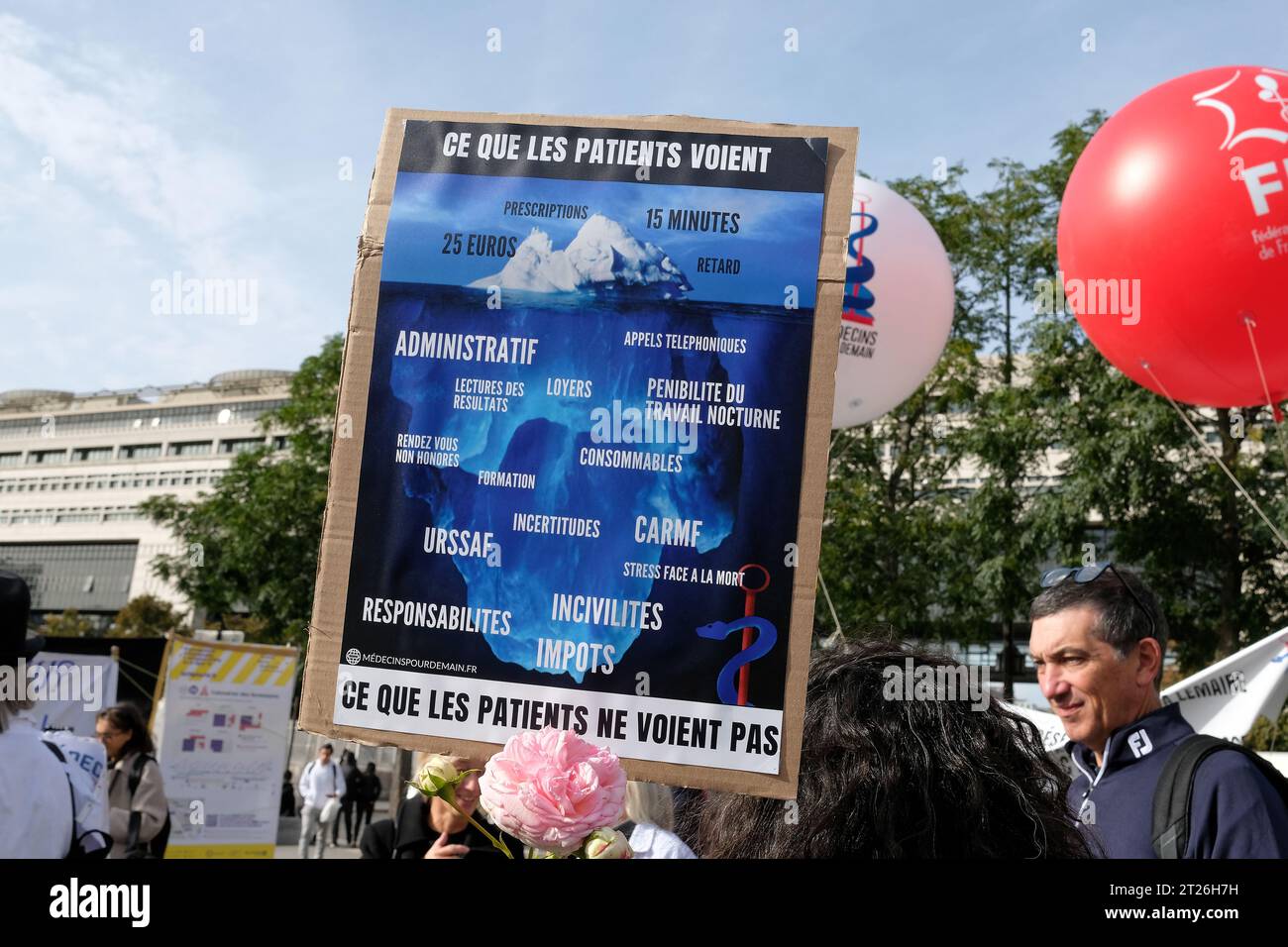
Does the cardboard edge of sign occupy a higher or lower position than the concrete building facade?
lower

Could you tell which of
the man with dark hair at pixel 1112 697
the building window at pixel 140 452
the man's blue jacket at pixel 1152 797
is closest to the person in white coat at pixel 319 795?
the man with dark hair at pixel 1112 697

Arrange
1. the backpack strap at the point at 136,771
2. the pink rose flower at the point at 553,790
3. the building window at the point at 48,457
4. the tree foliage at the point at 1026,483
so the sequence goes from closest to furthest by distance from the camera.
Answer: the pink rose flower at the point at 553,790
the backpack strap at the point at 136,771
the tree foliage at the point at 1026,483
the building window at the point at 48,457

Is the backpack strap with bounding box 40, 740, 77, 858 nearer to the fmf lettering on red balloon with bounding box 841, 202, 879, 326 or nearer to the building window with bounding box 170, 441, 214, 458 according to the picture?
the fmf lettering on red balloon with bounding box 841, 202, 879, 326

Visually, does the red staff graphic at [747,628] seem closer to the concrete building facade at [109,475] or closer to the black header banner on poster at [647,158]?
the black header banner on poster at [647,158]

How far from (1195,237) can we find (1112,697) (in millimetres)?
2981

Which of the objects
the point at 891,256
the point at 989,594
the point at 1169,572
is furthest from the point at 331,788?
the point at 1169,572

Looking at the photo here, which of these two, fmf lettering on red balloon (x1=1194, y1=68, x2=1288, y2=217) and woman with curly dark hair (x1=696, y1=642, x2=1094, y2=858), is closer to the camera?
woman with curly dark hair (x1=696, y1=642, x2=1094, y2=858)

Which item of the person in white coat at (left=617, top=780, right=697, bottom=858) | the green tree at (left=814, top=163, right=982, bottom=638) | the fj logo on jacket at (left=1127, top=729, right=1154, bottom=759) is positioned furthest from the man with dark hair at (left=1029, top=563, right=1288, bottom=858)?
the green tree at (left=814, top=163, right=982, bottom=638)

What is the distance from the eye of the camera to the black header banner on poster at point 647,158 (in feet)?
6.75

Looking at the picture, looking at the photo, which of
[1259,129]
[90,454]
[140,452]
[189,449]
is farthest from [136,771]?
[90,454]

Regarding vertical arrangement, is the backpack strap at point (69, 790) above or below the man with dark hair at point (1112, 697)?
below

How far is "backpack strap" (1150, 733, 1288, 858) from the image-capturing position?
2.48m

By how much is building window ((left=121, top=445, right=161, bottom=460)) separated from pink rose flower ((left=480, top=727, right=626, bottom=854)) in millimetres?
100289

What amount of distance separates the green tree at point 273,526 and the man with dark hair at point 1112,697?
71.0ft
